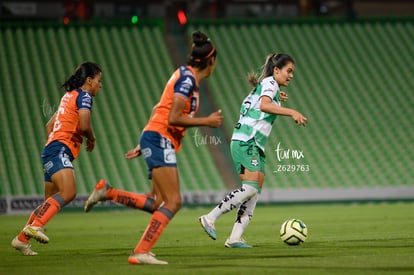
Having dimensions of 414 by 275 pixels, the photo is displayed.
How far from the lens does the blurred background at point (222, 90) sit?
26.6m

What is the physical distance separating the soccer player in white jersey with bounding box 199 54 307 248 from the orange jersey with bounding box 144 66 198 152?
213cm

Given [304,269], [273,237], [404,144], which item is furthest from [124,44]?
[304,269]

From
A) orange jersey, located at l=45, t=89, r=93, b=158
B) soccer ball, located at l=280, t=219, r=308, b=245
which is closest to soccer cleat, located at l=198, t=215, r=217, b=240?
soccer ball, located at l=280, t=219, r=308, b=245

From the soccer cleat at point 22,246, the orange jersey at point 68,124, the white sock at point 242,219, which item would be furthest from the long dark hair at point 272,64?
the soccer cleat at point 22,246

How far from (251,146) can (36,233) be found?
2.93m

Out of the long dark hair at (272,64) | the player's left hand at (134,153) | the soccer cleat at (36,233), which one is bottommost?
the soccer cleat at (36,233)

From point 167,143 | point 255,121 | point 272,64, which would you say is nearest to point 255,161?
point 255,121

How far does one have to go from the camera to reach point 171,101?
907 cm

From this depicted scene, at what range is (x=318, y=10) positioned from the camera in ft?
112

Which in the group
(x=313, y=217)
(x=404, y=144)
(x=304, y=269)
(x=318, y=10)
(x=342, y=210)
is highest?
(x=318, y=10)

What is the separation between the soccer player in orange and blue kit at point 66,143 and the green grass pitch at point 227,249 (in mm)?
510

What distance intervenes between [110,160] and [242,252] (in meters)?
16.9

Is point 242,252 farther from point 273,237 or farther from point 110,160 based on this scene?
point 110,160

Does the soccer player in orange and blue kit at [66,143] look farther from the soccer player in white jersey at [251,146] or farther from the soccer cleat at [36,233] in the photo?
the soccer player in white jersey at [251,146]
